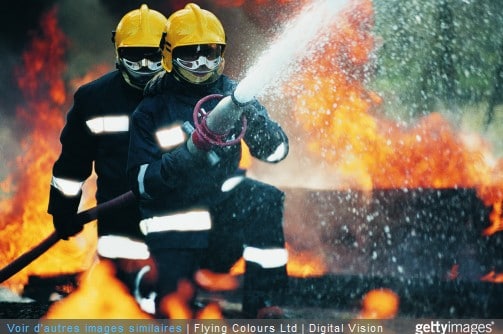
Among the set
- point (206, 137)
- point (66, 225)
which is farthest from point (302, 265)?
point (206, 137)

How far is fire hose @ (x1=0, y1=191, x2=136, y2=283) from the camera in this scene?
4.02 metres

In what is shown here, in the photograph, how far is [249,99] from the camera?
299 centimetres

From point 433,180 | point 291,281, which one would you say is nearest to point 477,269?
point 433,180

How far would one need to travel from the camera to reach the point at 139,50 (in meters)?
3.96

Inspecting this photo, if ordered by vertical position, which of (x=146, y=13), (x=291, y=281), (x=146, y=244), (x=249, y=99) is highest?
(x=146, y=13)

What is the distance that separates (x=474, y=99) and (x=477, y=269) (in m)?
1.55

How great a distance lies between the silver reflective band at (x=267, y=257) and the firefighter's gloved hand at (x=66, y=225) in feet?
4.03

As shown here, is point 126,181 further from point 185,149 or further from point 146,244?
point 185,149

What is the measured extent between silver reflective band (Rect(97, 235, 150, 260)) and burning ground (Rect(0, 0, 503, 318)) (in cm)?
64

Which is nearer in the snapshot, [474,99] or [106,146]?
[106,146]

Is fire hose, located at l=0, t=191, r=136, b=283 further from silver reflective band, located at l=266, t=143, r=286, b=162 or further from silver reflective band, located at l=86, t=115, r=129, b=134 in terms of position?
silver reflective band, located at l=266, t=143, r=286, b=162

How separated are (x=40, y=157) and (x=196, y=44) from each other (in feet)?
7.92

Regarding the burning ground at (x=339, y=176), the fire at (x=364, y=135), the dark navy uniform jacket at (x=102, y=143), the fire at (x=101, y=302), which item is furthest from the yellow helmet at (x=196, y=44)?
the fire at (x=364, y=135)

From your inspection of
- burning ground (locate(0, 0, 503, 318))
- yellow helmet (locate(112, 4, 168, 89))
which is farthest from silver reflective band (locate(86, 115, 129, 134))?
burning ground (locate(0, 0, 503, 318))
